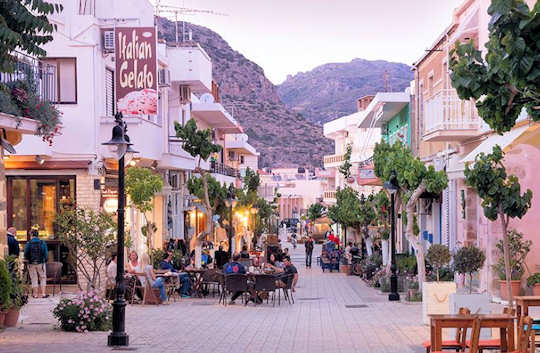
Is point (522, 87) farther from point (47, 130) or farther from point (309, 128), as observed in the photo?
point (309, 128)

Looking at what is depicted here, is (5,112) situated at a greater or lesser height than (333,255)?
greater

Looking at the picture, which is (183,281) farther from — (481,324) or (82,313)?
(481,324)

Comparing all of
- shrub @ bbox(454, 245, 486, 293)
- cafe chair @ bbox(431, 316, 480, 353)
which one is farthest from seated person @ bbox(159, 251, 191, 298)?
cafe chair @ bbox(431, 316, 480, 353)

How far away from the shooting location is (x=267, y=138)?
458ft

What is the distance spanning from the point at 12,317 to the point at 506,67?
11.4 metres

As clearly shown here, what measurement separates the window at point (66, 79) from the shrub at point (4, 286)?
1022 centimetres

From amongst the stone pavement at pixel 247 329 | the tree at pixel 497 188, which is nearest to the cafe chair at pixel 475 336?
the stone pavement at pixel 247 329

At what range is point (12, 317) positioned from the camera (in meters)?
16.1

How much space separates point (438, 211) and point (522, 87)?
25.2 m

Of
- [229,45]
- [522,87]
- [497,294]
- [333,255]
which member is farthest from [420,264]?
[229,45]

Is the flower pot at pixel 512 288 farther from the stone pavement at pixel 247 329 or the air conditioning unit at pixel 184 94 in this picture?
the air conditioning unit at pixel 184 94

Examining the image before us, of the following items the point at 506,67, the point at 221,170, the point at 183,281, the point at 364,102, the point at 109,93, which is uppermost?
the point at 364,102

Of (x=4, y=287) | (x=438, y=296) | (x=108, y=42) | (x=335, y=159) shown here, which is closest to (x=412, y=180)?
(x=438, y=296)

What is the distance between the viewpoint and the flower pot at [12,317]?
16.0 m
